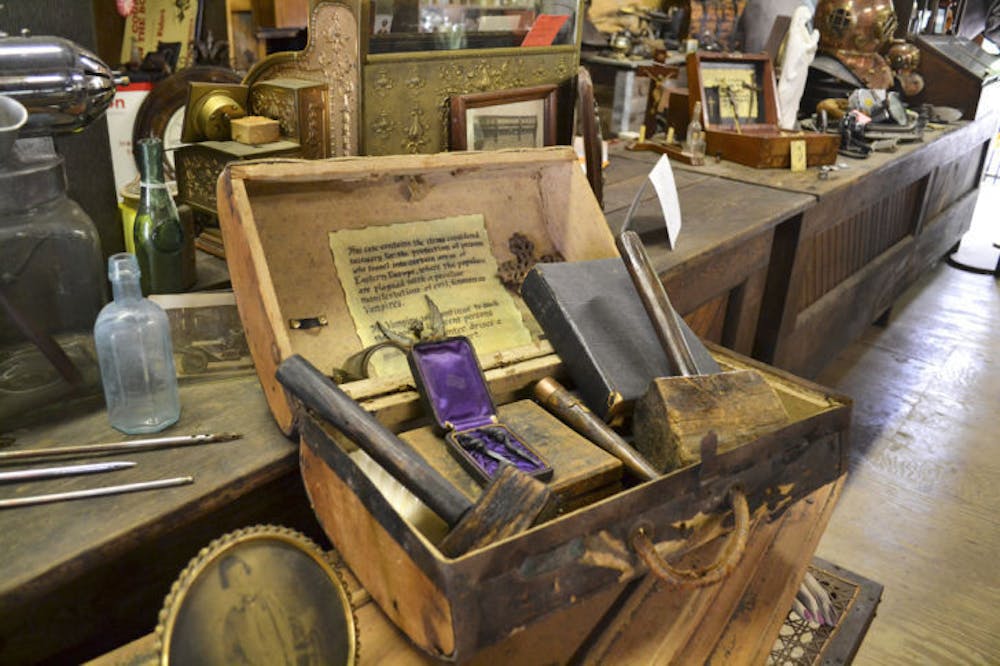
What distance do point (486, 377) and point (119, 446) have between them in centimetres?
45

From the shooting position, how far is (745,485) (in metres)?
0.90

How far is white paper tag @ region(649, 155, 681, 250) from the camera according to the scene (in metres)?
1.56

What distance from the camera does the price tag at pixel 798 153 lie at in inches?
97.4

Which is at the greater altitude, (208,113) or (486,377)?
(208,113)

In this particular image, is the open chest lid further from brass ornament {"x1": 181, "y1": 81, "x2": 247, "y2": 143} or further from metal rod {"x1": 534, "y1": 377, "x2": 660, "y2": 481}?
brass ornament {"x1": 181, "y1": 81, "x2": 247, "y2": 143}

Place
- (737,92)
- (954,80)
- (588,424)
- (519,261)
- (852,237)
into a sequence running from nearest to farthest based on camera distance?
1. (588,424)
2. (519,261)
3. (737,92)
4. (852,237)
5. (954,80)

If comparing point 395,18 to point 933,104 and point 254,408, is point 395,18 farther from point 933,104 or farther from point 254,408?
point 933,104

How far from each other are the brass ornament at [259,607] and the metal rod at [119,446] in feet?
0.70

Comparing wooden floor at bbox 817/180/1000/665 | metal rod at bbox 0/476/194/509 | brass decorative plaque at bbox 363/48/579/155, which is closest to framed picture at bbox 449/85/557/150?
brass decorative plaque at bbox 363/48/579/155

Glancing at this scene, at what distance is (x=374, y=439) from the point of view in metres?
0.79

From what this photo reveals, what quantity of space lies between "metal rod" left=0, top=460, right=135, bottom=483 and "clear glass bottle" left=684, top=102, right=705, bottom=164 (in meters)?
2.05

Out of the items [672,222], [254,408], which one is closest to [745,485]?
[254,408]

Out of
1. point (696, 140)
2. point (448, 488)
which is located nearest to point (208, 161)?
point (448, 488)

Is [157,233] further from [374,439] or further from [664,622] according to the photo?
[664,622]
